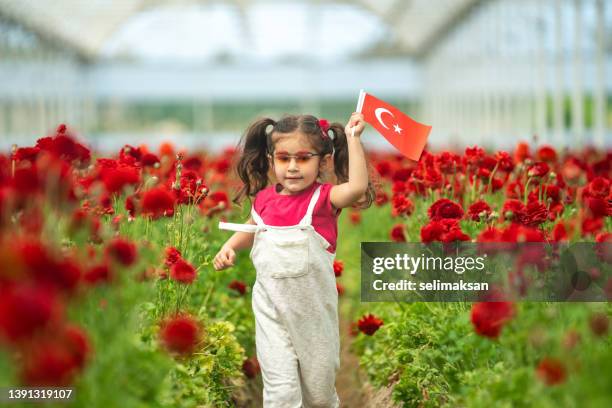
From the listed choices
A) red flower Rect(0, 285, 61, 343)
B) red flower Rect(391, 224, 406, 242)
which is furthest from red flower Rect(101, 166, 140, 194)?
red flower Rect(391, 224, 406, 242)

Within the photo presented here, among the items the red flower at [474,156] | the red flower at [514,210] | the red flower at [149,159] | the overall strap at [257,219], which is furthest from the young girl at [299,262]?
the red flower at [474,156]

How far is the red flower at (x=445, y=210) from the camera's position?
10.7 ft

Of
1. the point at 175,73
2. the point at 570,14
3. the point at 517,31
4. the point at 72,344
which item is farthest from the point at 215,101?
the point at 72,344

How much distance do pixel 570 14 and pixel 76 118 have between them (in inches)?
699

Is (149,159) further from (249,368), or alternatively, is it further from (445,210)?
(445,210)

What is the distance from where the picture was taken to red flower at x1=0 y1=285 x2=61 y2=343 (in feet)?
4.46

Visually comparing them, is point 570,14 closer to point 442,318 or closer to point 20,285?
point 442,318

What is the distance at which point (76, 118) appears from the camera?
26.6 m

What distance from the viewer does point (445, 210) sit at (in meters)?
3.28

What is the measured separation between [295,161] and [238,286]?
1.38 m

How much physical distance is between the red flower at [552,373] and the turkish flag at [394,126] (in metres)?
1.34

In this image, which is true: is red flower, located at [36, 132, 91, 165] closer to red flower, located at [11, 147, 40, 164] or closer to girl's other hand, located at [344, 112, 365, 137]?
red flower, located at [11, 147, 40, 164]

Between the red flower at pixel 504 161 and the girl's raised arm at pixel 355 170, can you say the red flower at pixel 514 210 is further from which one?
the red flower at pixel 504 161

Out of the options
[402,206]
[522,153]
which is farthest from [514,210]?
[522,153]
